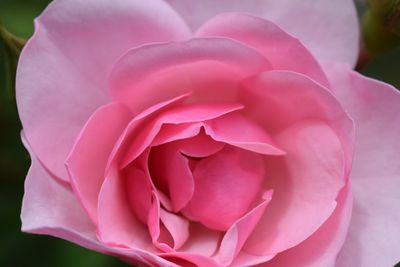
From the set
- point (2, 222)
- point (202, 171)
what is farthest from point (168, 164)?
point (2, 222)

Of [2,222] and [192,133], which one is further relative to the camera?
[2,222]

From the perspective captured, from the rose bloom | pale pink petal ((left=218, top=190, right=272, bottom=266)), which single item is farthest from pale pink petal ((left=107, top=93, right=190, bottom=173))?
pale pink petal ((left=218, top=190, right=272, bottom=266))

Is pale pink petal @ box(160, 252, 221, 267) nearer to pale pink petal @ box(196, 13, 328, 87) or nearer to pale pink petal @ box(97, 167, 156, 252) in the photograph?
pale pink petal @ box(97, 167, 156, 252)

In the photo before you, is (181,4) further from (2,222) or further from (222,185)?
(2,222)

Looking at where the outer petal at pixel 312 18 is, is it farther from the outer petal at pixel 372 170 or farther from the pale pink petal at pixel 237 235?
the pale pink petal at pixel 237 235

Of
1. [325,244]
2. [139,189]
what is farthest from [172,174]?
[325,244]
